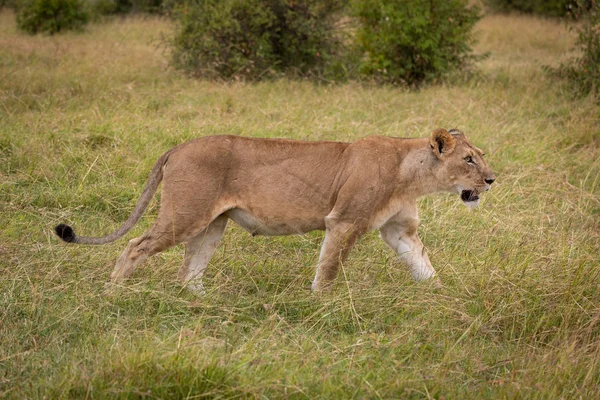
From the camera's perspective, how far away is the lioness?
4523mm

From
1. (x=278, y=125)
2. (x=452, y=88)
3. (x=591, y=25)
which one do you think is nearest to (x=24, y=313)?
(x=278, y=125)

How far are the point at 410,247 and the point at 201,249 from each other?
1324mm

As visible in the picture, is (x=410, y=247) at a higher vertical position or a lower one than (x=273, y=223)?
lower

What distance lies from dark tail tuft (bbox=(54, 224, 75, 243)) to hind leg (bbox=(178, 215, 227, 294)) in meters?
0.72

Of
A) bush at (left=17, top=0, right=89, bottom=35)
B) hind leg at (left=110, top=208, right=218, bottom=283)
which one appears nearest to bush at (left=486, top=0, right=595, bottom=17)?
bush at (left=17, top=0, right=89, bottom=35)

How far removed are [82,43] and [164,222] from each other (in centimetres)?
1003

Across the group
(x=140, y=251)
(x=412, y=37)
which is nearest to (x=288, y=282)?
(x=140, y=251)

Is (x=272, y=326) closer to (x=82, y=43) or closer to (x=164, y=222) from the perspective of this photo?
(x=164, y=222)

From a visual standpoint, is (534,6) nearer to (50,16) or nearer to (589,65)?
(589,65)

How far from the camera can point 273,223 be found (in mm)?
4637

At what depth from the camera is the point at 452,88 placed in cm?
1061

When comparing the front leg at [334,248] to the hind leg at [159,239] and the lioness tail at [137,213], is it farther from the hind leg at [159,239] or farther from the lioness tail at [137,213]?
the lioness tail at [137,213]

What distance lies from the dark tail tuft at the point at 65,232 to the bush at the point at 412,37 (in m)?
7.60

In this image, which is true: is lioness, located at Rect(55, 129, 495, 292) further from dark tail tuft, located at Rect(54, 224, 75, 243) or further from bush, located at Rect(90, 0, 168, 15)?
bush, located at Rect(90, 0, 168, 15)
